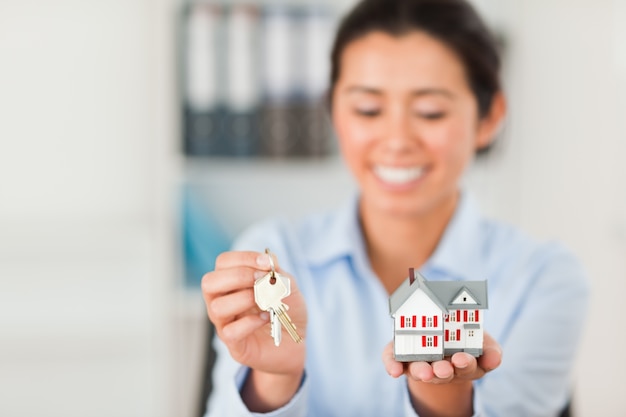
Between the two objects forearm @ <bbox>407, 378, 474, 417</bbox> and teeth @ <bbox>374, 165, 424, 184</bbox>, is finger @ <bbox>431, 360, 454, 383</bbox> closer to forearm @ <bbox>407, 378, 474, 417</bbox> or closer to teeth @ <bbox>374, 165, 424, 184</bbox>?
forearm @ <bbox>407, 378, 474, 417</bbox>

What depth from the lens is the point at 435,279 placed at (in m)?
0.80

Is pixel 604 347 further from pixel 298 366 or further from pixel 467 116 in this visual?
pixel 298 366

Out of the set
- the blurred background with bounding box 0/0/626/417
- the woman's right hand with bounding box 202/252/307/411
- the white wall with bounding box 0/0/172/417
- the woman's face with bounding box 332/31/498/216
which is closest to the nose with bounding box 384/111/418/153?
the woman's face with bounding box 332/31/498/216

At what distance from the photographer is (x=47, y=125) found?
4.96 ft

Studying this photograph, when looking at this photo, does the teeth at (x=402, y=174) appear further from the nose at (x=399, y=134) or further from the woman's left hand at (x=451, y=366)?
the woman's left hand at (x=451, y=366)

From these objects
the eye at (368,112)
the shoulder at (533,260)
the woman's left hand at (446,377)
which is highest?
the eye at (368,112)

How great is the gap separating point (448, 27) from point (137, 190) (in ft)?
3.03

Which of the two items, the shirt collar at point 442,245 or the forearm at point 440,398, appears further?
the shirt collar at point 442,245

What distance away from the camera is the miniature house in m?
0.46

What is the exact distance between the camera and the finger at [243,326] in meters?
0.47

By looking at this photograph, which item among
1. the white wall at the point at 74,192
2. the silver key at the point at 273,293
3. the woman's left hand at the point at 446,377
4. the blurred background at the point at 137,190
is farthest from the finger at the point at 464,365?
the white wall at the point at 74,192

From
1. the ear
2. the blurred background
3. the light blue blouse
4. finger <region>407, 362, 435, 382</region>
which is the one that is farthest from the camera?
the blurred background

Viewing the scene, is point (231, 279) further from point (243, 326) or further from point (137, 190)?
point (137, 190)

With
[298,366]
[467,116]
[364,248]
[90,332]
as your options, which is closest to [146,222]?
[90,332]
